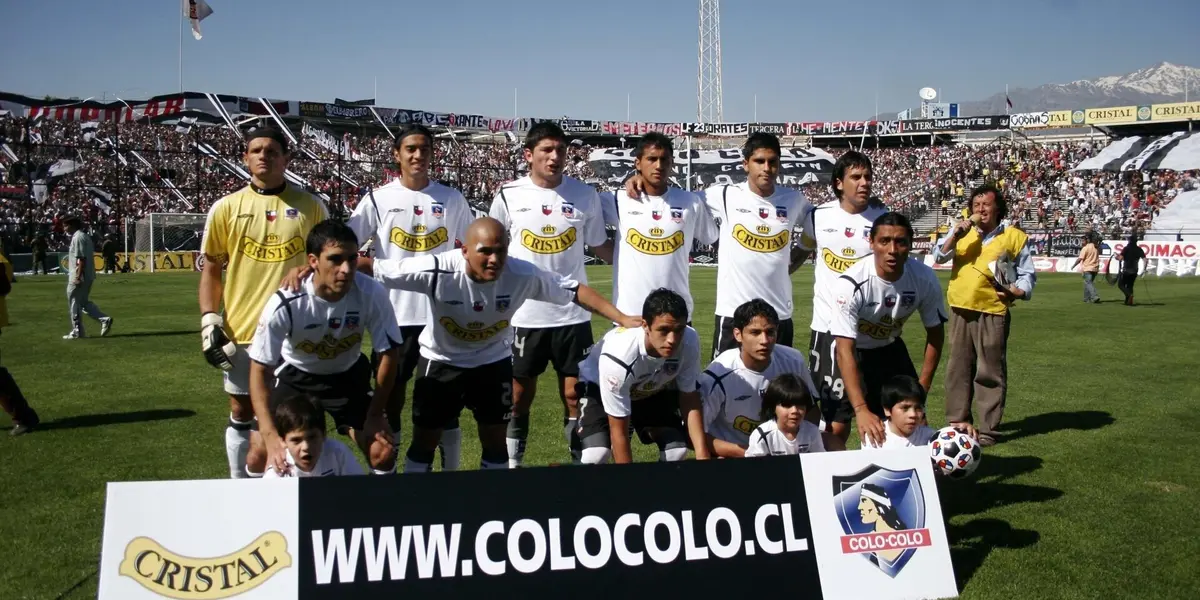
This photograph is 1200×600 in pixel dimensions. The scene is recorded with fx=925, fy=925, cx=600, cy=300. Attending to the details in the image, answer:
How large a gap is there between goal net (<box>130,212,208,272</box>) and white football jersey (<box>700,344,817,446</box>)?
3391cm

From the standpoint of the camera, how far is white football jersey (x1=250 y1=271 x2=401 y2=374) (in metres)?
5.12

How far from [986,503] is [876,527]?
227 centimetres

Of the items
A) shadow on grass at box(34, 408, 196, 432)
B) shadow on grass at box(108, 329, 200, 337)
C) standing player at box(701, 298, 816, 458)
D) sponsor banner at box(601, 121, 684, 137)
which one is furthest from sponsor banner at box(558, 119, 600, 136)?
standing player at box(701, 298, 816, 458)

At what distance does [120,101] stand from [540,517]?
160 feet

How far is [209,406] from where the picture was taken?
10016mm

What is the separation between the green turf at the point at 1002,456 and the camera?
17.0 feet

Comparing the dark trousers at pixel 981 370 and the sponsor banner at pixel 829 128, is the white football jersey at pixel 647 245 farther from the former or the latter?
the sponsor banner at pixel 829 128

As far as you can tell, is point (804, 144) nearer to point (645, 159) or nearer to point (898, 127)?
point (898, 127)

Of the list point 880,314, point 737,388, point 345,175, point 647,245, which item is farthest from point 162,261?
point 880,314

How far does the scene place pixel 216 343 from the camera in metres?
5.45

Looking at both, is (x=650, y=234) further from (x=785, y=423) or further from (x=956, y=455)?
(x=956, y=455)

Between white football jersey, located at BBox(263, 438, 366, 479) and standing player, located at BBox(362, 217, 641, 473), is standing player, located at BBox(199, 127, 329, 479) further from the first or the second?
white football jersey, located at BBox(263, 438, 366, 479)

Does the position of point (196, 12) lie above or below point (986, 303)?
above

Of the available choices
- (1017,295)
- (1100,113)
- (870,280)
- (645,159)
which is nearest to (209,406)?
(645,159)
